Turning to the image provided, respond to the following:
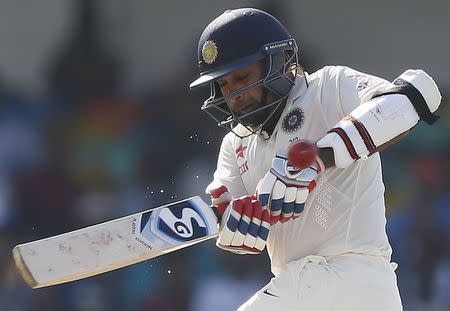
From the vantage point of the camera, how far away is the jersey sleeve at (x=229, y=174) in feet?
11.1

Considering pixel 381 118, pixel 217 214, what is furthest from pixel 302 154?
pixel 217 214

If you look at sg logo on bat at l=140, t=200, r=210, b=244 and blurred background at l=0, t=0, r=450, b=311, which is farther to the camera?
blurred background at l=0, t=0, r=450, b=311

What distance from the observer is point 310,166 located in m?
2.91

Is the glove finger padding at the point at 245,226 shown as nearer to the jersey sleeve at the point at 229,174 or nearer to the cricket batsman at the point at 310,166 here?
the cricket batsman at the point at 310,166

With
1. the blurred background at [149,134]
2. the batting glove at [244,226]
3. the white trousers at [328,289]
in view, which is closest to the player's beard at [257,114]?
the batting glove at [244,226]

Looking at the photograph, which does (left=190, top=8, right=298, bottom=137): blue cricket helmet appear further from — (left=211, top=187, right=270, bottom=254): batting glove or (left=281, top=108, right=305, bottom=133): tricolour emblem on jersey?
(left=211, top=187, right=270, bottom=254): batting glove

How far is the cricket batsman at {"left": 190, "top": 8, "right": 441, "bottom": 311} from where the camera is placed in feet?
9.71

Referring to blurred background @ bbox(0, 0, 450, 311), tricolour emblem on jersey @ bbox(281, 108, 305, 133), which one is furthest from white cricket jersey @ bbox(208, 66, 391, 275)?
blurred background @ bbox(0, 0, 450, 311)

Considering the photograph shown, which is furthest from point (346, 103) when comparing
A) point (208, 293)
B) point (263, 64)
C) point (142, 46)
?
point (142, 46)

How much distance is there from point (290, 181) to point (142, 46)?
3.07m

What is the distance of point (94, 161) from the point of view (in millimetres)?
5676

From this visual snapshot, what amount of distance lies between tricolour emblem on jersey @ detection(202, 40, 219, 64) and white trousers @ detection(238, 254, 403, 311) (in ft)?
2.13

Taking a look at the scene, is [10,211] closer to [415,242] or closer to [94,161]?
[94,161]

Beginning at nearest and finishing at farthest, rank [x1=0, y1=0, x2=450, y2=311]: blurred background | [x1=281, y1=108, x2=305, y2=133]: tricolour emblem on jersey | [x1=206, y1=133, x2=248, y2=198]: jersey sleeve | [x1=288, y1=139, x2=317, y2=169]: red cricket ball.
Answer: [x1=288, y1=139, x2=317, y2=169]: red cricket ball < [x1=281, y1=108, x2=305, y2=133]: tricolour emblem on jersey < [x1=206, y1=133, x2=248, y2=198]: jersey sleeve < [x1=0, y1=0, x2=450, y2=311]: blurred background
